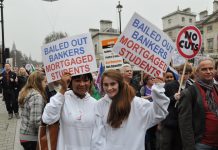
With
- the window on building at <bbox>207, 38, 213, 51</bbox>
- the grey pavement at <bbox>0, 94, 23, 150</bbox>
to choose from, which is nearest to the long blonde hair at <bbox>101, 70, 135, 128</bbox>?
the grey pavement at <bbox>0, 94, 23, 150</bbox>

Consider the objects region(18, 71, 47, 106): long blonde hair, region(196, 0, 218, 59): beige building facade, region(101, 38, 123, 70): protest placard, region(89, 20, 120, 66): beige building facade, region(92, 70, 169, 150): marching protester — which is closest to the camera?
region(92, 70, 169, 150): marching protester

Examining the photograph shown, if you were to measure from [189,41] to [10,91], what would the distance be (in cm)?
814

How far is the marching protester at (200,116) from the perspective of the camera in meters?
3.51

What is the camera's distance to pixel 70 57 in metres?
3.35

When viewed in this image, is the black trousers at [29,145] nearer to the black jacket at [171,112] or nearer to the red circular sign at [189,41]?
the black jacket at [171,112]

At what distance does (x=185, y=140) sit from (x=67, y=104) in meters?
1.63

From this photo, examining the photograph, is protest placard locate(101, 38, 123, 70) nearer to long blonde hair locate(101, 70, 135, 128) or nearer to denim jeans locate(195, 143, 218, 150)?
denim jeans locate(195, 143, 218, 150)

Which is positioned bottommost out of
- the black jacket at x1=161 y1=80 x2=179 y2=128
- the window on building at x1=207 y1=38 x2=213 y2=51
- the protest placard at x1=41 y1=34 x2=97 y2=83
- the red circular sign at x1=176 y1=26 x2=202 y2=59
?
the black jacket at x1=161 y1=80 x2=179 y2=128

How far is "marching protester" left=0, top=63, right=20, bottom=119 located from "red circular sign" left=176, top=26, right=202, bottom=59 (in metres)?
7.80

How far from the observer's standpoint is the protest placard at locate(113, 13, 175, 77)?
10.5 feet

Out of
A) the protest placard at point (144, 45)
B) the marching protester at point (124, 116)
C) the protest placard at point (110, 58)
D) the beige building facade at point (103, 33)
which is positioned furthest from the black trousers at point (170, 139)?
the beige building facade at point (103, 33)

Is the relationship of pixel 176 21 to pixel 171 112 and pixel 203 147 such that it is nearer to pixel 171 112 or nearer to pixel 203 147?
pixel 171 112

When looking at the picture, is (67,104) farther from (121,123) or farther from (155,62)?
(155,62)

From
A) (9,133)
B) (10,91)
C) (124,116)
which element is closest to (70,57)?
(124,116)
